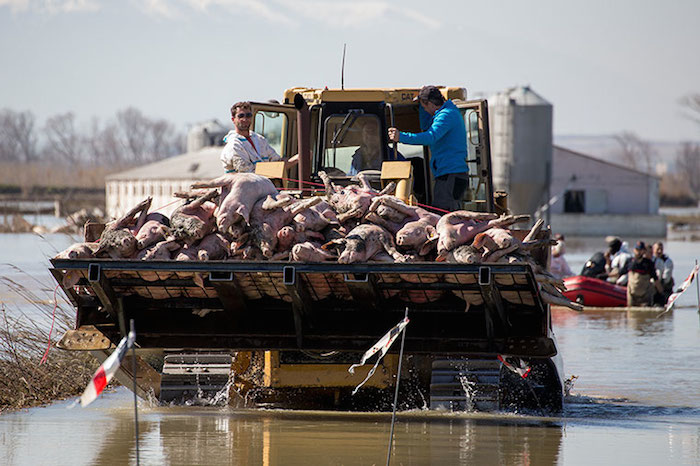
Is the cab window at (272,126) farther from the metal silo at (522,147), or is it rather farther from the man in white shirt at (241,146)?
the metal silo at (522,147)

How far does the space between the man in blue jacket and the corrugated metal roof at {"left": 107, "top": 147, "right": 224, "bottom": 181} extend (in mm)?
47141

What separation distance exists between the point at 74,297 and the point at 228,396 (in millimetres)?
2079

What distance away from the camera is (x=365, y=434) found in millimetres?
10156

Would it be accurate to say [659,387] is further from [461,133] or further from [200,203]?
[200,203]

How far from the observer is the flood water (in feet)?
30.8

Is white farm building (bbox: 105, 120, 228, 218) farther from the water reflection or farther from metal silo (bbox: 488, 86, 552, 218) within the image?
the water reflection

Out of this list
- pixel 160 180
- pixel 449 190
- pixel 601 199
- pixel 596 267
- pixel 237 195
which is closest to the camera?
pixel 237 195

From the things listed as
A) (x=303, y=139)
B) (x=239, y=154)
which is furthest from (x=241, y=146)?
(x=303, y=139)

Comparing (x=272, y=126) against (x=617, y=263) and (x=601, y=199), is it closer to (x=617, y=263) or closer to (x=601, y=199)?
(x=617, y=263)

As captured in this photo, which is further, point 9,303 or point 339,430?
point 9,303

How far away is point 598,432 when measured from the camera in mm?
10680

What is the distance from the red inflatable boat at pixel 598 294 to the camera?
23.4m

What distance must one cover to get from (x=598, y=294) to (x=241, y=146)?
13.9m

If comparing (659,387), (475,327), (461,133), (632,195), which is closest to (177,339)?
(475,327)
